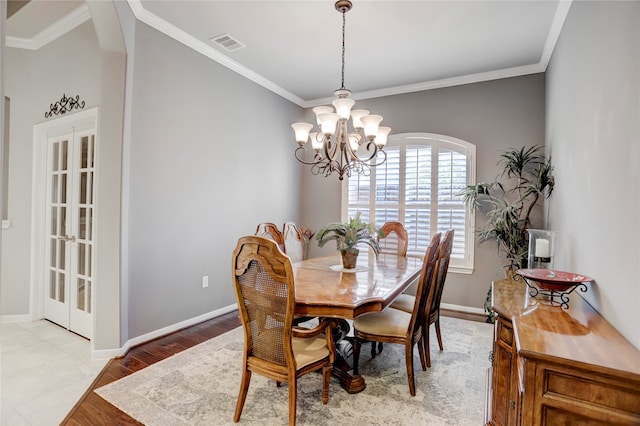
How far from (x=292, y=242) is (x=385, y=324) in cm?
145

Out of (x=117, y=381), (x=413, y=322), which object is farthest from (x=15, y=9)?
(x=413, y=322)

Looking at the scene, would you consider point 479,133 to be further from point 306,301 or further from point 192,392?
point 192,392

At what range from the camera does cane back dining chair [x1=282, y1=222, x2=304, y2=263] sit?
342 cm

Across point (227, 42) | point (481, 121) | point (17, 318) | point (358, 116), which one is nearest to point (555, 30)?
point (481, 121)

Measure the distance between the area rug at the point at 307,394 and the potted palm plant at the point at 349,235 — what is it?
933 millimetres

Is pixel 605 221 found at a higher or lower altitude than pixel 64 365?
higher

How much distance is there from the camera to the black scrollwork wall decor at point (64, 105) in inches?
128

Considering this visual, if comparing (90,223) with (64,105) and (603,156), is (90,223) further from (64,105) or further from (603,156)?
(603,156)

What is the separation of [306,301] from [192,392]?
45.1 inches

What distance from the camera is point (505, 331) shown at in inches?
66.3

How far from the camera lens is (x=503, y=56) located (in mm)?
3711

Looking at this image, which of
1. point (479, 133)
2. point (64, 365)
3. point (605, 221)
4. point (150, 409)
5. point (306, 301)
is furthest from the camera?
point (479, 133)

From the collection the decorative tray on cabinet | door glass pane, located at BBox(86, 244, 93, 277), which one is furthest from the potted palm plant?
door glass pane, located at BBox(86, 244, 93, 277)

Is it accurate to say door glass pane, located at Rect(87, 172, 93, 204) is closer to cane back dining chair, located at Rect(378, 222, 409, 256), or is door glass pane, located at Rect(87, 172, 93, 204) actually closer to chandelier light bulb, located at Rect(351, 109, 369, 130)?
chandelier light bulb, located at Rect(351, 109, 369, 130)
